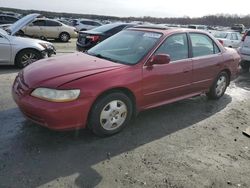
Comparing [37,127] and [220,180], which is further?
[37,127]

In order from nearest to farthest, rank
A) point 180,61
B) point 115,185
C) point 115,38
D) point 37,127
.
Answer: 1. point 115,185
2. point 37,127
3. point 180,61
4. point 115,38

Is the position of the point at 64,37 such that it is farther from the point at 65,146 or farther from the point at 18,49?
the point at 65,146

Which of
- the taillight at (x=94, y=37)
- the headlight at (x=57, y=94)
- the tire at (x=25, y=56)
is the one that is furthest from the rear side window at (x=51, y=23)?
the headlight at (x=57, y=94)

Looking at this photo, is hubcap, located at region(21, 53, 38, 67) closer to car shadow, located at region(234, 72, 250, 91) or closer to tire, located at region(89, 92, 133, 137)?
tire, located at region(89, 92, 133, 137)

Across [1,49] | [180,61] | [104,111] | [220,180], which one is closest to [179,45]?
[180,61]

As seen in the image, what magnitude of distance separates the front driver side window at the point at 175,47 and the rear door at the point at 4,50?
550 cm

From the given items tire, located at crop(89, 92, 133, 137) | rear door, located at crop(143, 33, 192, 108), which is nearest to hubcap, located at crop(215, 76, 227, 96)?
rear door, located at crop(143, 33, 192, 108)

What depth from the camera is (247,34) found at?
1134 cm

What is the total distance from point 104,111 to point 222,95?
147 inches

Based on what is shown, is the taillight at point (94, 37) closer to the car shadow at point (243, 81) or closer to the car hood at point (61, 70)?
the car shadow at point (243, 81)

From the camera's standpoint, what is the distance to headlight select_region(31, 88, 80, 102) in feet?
13.4

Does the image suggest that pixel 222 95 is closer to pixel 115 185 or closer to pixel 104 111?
pixel 104 111

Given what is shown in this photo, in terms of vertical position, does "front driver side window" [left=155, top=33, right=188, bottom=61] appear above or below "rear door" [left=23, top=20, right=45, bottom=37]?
above

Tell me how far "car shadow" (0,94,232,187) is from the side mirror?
1.09m
